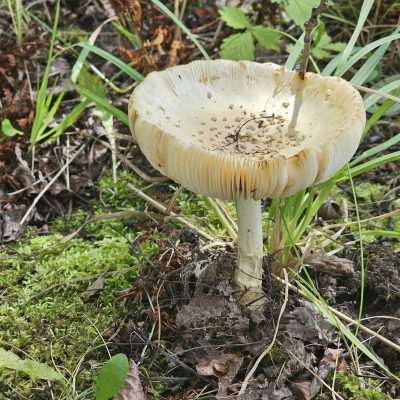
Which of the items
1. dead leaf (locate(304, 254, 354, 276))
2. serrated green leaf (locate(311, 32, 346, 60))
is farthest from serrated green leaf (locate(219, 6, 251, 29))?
dead leaf (locate(304, 254, 354, 276))

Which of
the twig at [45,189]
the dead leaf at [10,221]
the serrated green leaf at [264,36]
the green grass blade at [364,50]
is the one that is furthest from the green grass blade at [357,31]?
the dead leaf at [10,221]

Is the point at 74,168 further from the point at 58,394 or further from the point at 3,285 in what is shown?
the point at 58,394

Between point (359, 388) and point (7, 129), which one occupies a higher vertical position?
point (7, 129)

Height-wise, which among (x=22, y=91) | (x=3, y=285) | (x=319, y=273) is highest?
(x=22, y=91)

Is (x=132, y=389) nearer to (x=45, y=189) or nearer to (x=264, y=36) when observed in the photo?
(x=45, y=189)

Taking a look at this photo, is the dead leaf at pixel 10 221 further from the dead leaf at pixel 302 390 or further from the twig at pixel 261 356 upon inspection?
the dead leaf at pixel 302 390

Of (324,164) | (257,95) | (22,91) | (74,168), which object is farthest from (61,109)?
(324,164)

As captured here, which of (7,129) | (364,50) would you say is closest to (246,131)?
(364,50)
